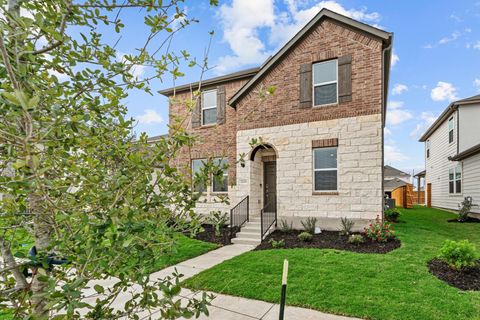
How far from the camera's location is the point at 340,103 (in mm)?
9266

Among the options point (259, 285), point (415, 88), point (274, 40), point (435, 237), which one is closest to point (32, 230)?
point (259, 285)

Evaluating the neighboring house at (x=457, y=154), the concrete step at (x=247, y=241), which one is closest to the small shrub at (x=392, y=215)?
the neighboring house at (x=457, y=154)

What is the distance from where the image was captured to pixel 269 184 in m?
11.4

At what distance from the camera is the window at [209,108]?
12.7 meters

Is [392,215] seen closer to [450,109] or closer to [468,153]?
[468,153]

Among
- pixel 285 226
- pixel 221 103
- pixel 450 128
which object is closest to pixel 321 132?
pixel 285 226

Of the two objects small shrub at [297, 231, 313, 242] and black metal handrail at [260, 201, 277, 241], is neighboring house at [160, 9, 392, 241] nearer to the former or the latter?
black metal handrail at [260, 201, 277, 241]

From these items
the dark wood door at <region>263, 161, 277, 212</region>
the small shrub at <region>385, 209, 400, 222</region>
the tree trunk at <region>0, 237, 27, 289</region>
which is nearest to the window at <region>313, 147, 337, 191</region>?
the dark wood door at <region>263, 161, 277, 212</region>

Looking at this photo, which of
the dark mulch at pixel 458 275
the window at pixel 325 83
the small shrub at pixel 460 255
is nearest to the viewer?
the dark mulch at pixel 458 275

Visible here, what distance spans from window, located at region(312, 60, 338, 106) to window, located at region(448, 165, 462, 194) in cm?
1231

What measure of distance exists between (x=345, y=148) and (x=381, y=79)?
256cm

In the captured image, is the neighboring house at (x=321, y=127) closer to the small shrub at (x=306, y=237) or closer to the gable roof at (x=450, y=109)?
the small shrub at (x=306, y=237)

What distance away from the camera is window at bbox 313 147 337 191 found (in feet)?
30.7

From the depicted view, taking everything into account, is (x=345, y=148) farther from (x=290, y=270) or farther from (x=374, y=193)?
(x=290, y=270)
